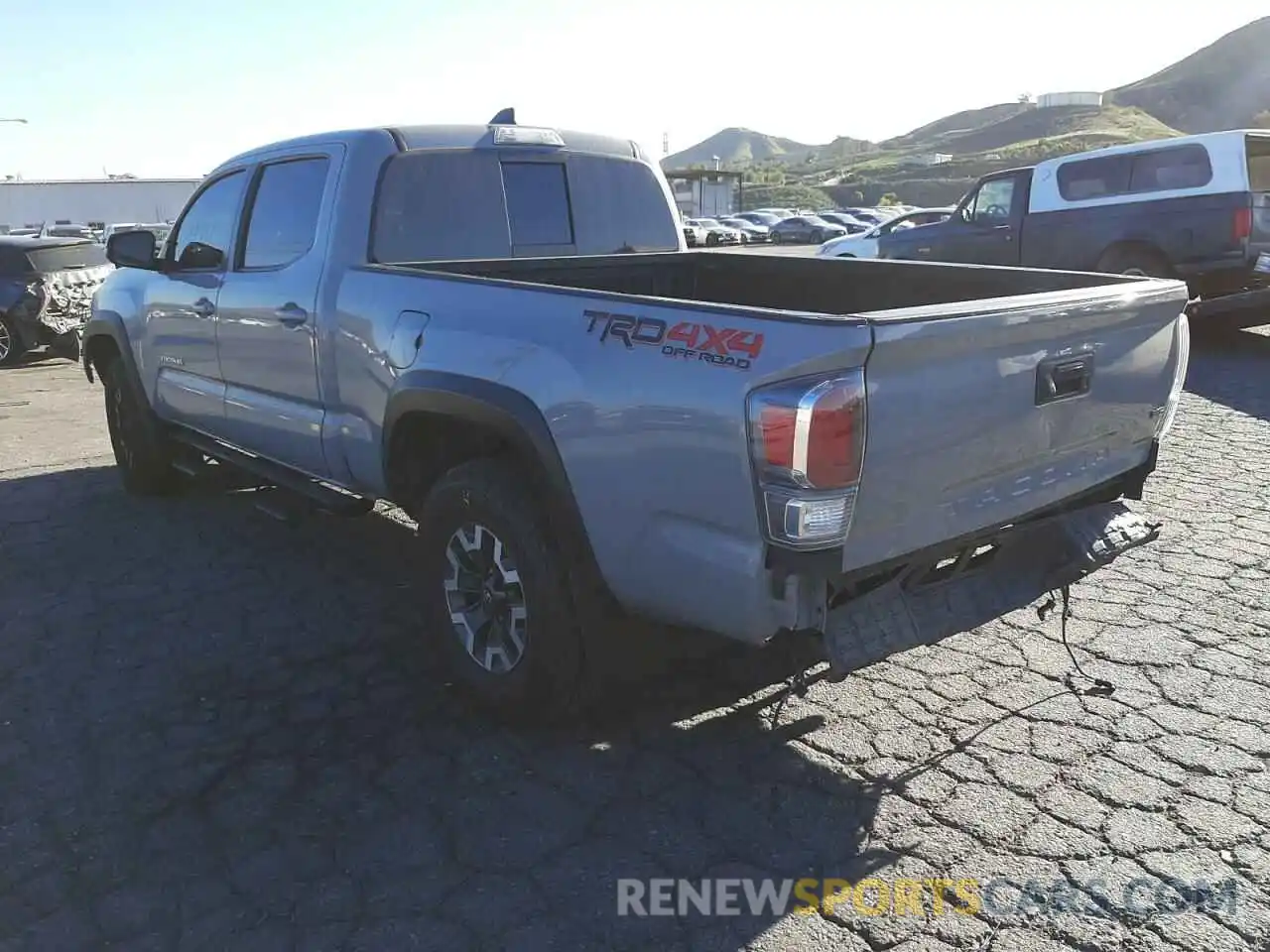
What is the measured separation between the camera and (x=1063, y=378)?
10.2 ft

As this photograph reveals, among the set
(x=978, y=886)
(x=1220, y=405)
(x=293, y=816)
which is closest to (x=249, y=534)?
(x=293, y=816)

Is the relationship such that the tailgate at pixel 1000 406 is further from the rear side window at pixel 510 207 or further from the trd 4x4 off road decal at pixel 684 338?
the rear side window at pixel 510 207

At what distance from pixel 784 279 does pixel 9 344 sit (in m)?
11.6

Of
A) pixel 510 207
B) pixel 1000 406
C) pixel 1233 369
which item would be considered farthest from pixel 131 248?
pixel 1233 369

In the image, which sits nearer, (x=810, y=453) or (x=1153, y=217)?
(x=810, y=453)

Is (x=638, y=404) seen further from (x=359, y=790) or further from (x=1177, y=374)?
(x=1177, y=374)

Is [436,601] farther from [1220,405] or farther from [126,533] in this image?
[1220,405]

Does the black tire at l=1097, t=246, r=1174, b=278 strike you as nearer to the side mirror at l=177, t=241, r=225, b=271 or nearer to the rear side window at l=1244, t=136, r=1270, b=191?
the rear side window at l=1244, t=136, r=1270, b=191

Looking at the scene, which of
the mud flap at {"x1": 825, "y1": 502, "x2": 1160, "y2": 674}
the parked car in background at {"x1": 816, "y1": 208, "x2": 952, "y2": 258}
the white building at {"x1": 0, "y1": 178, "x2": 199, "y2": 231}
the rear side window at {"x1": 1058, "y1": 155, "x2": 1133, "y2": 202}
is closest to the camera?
the mud flap at {"x1": 825, "y1": 502, "x2": 1160, "y2": 674}

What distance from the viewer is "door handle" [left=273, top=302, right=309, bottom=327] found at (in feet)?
15.0

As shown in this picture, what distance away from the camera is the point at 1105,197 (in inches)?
478

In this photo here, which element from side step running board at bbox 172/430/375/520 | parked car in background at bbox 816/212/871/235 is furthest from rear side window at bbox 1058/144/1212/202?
parked car in background at bbox 816/212/871/235

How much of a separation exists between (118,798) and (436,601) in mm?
1188

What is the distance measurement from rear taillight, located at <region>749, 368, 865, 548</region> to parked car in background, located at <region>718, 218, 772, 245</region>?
46012 millimetres
